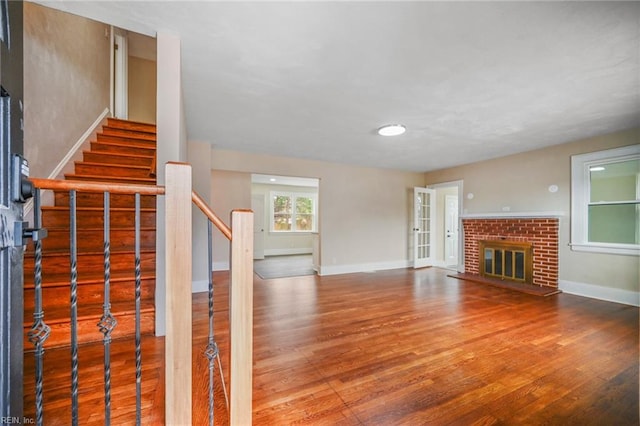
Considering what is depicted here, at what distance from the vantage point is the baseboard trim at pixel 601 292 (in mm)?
3350

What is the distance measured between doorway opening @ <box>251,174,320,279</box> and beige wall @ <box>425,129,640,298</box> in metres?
4.24

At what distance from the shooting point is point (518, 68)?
6.71 ft

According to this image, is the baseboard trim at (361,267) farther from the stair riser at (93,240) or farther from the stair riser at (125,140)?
the stair riser at (125,140)

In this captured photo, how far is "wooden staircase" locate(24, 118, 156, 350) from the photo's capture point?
181 centimetres

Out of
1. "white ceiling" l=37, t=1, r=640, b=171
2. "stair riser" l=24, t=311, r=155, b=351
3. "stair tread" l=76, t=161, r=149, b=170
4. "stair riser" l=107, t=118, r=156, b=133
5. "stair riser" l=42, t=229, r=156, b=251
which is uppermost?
"stair riser" l=107, t=118, r=156, b=133

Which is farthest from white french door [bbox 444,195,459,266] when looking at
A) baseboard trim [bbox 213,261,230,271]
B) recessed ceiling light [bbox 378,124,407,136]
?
baseboard trim [bbox 213,261,230,271]

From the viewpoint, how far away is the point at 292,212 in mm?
8695

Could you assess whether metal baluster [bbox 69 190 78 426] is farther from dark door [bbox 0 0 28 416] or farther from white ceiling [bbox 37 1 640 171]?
white ceiling [bbox 37 1 640 171]

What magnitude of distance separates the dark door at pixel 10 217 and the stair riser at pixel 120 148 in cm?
264

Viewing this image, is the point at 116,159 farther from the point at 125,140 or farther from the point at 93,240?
the point at 93,240

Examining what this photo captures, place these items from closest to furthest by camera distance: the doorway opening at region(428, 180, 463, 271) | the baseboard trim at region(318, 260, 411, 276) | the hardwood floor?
the hardwood floor
the baseboard trim at region(318, 260, 411, 276)
the doorway opening at region(428, 180, 463, 271)

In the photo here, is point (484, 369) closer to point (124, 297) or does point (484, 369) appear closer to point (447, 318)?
point (447, 318)

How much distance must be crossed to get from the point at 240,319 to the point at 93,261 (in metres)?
1.74

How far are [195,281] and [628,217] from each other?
19.9 ft
